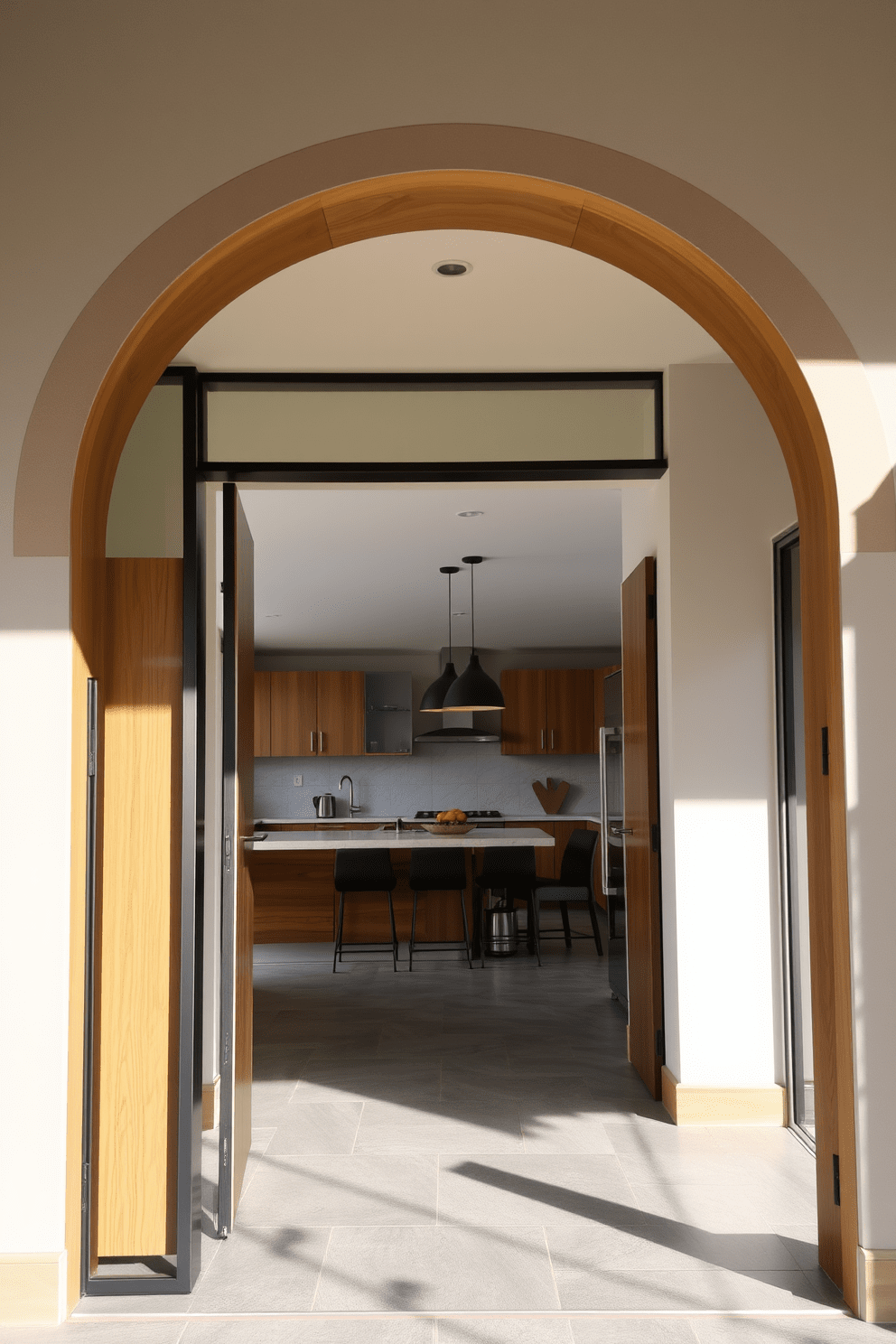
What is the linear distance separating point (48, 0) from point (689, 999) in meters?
3.63

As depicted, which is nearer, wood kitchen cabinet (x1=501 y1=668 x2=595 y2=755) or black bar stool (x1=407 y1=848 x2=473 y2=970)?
black bar stool (x1=407 y1=848 x2=473 y2=970)

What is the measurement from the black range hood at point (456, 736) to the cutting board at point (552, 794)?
2.51 feet

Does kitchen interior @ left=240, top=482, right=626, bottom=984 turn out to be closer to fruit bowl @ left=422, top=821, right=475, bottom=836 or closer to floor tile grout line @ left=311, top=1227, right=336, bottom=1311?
fruit bowl @ left=422, top=821, right=475, bottom=836

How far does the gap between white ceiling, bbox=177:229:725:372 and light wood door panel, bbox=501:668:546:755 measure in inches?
271

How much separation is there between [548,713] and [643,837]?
6.44 m

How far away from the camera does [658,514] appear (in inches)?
162

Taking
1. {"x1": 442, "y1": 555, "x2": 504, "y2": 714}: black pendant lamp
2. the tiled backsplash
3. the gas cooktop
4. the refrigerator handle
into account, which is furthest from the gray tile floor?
the tiled backsplash

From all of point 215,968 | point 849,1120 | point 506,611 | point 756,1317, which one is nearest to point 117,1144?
point 215,968

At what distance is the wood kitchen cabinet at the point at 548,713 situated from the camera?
10562 mm

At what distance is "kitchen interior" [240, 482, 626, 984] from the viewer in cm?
574

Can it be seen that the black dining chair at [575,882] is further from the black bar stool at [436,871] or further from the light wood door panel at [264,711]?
the light wood door panel at [264,711]

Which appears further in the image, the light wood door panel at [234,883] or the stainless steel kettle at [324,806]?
the stainless steel kettle at [324,806]

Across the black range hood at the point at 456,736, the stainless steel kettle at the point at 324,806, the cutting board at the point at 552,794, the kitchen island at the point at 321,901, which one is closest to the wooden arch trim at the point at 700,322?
the kitchen island at the point at 321,901

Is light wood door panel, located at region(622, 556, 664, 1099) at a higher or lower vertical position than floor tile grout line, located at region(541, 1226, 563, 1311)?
higher
